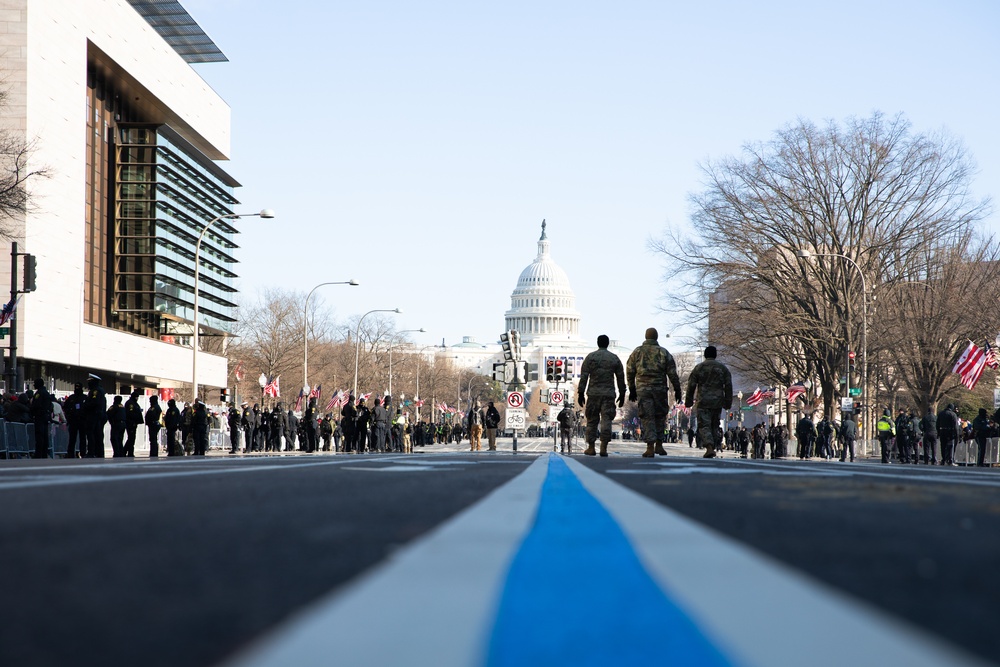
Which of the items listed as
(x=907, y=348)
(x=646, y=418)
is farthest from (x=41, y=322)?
(x=646, y=418)

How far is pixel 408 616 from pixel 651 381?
1545 centimetres

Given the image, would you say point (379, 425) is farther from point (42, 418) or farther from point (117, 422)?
point (42, 418)

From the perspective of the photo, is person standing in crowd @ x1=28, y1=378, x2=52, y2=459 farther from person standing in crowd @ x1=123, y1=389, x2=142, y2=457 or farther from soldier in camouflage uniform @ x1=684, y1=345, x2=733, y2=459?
soldier in camouflage uniform @ x1=684, y1=345, x2=733, y2=459

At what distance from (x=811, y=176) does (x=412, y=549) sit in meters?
44.0

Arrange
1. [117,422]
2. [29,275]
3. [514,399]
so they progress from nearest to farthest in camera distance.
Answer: [117,422] → [29,275] → [514,399]

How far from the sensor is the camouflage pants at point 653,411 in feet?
57.4

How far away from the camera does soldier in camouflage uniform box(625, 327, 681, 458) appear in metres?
17.4

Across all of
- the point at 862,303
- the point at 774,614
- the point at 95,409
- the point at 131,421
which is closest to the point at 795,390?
the point at 862,303

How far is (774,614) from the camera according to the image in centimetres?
224

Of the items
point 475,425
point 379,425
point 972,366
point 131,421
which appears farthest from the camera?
point 475,425

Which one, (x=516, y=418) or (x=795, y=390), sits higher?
(x=795, y=390)

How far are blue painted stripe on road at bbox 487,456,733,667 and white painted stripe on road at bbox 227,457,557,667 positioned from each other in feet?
0.16

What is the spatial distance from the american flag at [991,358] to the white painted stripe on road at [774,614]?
3760 centimetres

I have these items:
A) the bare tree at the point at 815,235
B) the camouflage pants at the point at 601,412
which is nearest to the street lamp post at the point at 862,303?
the bare tree at the point at 815,235
